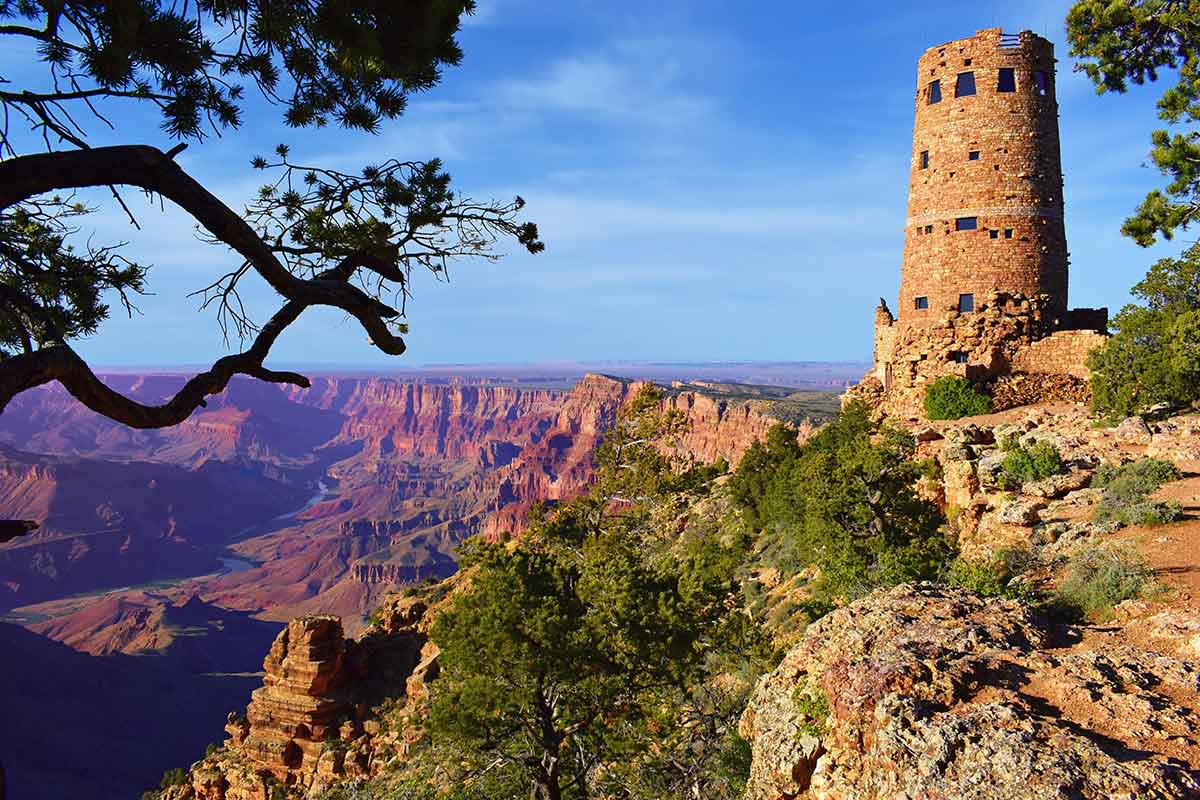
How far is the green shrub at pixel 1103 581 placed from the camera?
883 centimetres

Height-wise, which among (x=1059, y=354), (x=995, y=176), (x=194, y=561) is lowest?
(x=194, y=561)

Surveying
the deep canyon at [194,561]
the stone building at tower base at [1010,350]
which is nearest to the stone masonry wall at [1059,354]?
the stone building at tower base at [1010,350]

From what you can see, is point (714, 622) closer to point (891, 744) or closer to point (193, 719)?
point (891, 744)

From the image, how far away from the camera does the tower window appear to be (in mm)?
25438

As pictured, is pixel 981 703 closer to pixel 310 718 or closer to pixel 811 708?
pixel 811 708

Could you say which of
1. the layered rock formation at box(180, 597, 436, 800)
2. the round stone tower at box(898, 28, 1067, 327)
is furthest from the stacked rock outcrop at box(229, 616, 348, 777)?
the round stone tower at box(898, 28, 1067, 327)

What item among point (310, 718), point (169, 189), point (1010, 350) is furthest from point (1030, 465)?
point (310, 718)

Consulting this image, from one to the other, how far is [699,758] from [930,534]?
29.0 feet

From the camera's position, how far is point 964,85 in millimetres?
25578

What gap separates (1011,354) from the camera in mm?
25406

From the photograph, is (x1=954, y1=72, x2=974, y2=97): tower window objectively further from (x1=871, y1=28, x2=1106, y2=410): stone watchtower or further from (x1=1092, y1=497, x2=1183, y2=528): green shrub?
(x1=1092, y1=497, x2=1183, y2=528): green shrub

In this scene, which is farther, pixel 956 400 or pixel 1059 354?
pixel 956 400

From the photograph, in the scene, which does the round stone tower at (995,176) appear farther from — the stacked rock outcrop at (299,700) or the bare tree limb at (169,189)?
the stacked rock outcrop at (299,700)

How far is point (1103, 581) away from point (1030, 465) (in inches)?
329
